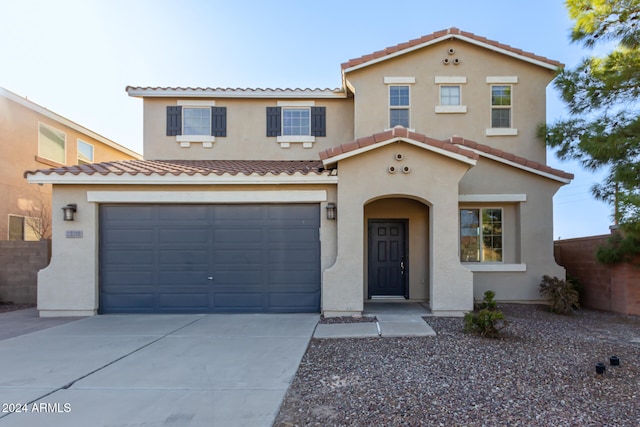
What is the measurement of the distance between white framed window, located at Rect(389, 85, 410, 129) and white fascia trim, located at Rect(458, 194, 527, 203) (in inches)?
111

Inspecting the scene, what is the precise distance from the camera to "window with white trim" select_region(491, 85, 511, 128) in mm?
11516

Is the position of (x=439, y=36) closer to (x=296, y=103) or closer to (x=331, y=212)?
(x=296, y=103)

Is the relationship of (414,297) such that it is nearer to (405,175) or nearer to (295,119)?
(405,175)

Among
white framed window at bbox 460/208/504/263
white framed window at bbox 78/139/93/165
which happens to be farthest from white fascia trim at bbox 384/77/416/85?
white framed window at bbox 78/139/93/165

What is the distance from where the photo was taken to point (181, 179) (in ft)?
30.2

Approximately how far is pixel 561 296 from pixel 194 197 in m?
9.49

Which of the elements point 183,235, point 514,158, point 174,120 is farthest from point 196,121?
point 514,158

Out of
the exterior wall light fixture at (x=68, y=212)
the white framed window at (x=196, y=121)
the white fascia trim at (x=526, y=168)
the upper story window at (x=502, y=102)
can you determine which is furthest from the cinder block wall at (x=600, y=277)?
the exterior wall light fixture at (x=68, y=212)

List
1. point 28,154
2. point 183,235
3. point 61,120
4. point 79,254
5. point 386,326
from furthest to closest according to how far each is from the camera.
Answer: point 61,120, point 28,154, point 183,235, point 79,254, point 386,326

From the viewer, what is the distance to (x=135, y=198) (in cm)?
941

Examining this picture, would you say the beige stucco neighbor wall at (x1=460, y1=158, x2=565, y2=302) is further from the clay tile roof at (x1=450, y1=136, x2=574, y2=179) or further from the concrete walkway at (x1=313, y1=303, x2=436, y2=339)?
the concrete walkway at (x1=313, y1=303, x2=436, y2=339)

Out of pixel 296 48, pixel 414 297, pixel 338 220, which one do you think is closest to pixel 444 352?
pixel 338 220

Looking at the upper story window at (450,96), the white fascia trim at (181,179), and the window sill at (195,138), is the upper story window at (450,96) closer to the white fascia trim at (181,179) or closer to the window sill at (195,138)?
the white fascia trim at (181,179)

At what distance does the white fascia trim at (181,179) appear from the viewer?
9.07m
